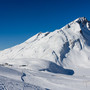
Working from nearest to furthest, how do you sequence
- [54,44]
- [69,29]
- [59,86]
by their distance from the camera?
[59,86], [54,44], [69,29]

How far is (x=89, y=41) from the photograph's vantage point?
6912 cm

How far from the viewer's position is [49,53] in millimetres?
57594

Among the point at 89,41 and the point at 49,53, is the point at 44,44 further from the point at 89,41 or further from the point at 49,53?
the point at 89,41

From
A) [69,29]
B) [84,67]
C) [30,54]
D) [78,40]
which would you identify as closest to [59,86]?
[84,67]

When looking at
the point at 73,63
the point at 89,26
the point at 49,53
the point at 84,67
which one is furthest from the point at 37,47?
the point at 89,26

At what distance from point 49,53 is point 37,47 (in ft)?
24.9

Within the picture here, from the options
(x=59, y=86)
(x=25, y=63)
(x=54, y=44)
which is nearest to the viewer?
(x=59, y=86)

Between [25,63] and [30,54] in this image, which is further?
A: [30,54]

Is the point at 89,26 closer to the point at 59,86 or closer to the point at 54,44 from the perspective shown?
the point at 54,44

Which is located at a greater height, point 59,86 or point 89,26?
point 89,26

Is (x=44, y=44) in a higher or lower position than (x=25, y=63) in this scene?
higher

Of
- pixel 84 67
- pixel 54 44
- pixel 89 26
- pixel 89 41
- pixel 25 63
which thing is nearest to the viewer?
pixel 25 63

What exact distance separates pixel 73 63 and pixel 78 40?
1522 centimetres

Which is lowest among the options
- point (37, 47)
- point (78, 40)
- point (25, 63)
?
point (25, 63)
